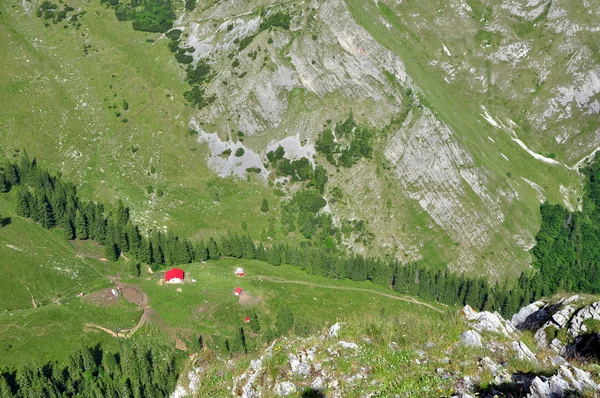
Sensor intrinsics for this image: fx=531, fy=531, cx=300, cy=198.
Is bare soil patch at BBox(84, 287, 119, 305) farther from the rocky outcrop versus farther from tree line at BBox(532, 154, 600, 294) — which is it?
tree line at BBox(532, 154, 600, 294)

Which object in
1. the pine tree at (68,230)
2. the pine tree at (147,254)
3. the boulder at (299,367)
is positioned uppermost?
the pine tree at (68,230)

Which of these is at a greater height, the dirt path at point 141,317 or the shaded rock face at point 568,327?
the shaded rock face at point 568,327

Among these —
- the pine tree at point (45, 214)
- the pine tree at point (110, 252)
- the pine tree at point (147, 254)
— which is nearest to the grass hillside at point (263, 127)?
the pine tree at point (147, 254)

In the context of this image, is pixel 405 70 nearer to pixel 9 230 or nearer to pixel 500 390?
pixel 9 230

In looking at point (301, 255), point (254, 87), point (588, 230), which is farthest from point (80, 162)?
point (588, 230)

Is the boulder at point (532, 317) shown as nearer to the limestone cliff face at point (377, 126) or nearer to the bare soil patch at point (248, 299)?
the bare soil patch at point (248, 299)

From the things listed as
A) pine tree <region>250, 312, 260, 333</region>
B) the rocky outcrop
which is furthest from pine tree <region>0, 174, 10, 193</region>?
the rocky outcrop

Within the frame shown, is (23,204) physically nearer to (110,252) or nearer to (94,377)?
(110,252)
